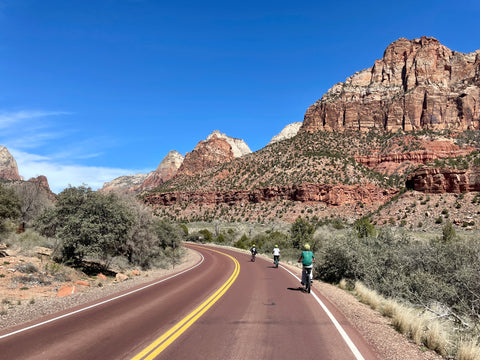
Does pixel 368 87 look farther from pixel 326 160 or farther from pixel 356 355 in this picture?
pixel 356 355

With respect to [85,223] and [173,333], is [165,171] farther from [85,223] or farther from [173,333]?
[173,333]

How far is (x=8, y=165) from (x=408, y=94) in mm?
217858

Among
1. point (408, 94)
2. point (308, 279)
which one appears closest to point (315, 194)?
point (408, 94)

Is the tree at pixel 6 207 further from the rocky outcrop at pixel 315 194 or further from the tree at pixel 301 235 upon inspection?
the rocky outcrop at pixel 315 194

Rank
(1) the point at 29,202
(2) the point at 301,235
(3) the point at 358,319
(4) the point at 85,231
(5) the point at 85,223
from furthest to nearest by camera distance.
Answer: (2) the point at 301,235 → (1) the point at 29,202 → (5) the point at 85,223 → (4) the point at 85,231 → (3) the point at 358,319

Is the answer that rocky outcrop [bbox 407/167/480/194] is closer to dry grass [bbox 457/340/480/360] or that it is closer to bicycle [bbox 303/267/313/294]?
bicycle [bbox 303/267/313/294]

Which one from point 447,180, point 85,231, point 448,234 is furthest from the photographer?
point 447,180

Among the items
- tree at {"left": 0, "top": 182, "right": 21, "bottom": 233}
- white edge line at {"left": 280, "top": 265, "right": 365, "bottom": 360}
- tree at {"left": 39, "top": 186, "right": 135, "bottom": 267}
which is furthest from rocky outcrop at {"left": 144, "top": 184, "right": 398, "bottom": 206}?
white edge line at {"left": 280, "top": 265, "right": 365, "bottom": 360}

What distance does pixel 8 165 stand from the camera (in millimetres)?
189750

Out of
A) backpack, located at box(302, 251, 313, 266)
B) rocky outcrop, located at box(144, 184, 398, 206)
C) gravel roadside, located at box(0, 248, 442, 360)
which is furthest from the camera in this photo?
rocky outcrop, located at box(144, 184, 398, 206)

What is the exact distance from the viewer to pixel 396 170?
7125 centimetres

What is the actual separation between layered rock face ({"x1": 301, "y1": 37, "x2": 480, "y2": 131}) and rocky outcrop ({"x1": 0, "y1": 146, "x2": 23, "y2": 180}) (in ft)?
598

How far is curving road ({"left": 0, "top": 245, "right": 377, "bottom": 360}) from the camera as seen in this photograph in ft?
17.1

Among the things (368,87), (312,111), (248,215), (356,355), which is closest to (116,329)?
(356,355)
